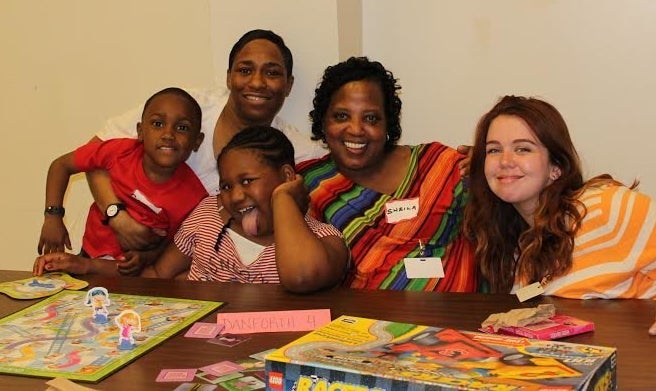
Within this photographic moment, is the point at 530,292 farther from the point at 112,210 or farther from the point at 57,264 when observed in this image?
the point at 112,210

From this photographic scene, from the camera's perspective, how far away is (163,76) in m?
3.77

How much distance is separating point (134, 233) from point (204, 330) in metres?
1.09

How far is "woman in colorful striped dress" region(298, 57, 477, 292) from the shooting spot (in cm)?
237

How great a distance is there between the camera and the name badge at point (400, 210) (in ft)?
7.95

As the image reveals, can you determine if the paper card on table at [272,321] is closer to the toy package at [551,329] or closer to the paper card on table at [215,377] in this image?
the paper card on table at [215,377]

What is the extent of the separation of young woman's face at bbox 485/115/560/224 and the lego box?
852 millimetres

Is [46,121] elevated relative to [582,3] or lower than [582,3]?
lower

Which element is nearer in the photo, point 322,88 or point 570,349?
point 570,349

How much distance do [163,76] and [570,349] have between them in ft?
9.48

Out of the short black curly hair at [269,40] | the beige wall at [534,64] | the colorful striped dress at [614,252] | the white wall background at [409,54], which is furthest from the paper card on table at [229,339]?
the beige wall at [534,64]

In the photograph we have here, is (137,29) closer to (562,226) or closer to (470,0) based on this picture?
(470,0)

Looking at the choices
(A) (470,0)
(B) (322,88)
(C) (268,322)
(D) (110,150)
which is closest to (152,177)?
(D) (110,150)

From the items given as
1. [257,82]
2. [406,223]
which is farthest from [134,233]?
[406,223]

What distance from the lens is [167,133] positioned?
2826mm
